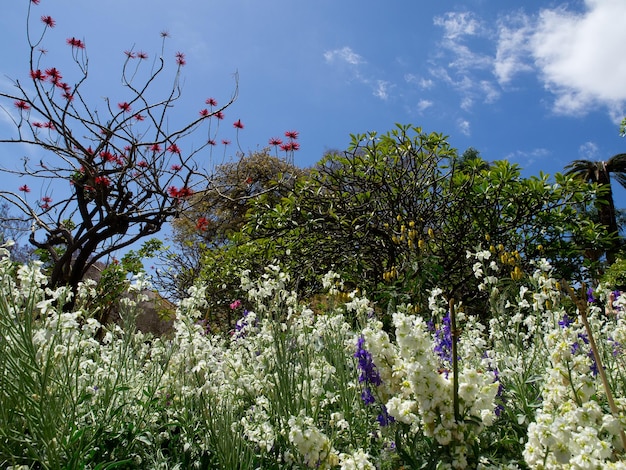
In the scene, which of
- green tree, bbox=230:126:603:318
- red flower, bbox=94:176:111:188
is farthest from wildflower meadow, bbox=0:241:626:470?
red flower, bbox=94:176:111:188

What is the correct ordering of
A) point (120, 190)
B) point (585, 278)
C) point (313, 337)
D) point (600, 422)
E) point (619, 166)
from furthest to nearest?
point (619, 166) → point (120, 190) → point (585, 278) → point (313, 337) → point (600, 422)

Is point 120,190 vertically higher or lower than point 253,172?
lower

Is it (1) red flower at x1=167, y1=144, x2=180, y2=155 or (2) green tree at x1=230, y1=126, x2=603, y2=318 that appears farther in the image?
(1) red flower at x1=167, y1=144, x2=180, y2=155

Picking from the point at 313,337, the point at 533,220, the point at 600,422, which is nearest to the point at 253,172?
the point at 533,220

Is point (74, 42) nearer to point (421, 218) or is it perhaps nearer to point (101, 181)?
point (101, 181)

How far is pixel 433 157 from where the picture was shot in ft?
19.2

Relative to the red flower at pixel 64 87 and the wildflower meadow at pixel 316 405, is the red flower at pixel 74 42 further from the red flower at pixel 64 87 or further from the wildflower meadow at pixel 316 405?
the wildflower meadow at pixel 316 405

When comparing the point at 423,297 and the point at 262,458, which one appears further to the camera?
the point at 423,297

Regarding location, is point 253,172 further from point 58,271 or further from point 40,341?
point 40,341

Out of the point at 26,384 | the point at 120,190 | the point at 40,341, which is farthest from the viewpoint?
the point at 120,190

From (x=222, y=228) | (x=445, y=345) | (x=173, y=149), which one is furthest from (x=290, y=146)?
(x=222, y=228)

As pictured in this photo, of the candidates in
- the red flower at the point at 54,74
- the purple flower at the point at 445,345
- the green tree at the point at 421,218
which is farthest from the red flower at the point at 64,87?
the purple flower at the point at 445,345

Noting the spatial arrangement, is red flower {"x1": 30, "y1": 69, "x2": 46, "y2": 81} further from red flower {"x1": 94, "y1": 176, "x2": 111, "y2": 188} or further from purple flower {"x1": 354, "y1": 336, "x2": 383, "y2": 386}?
purple flower {"x1": 354, "y1": 336, "x2": 383, "y2": 386}

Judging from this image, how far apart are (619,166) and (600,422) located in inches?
890
